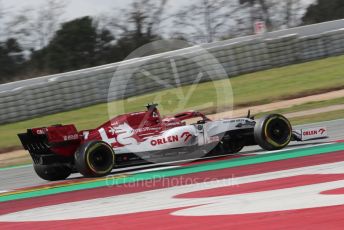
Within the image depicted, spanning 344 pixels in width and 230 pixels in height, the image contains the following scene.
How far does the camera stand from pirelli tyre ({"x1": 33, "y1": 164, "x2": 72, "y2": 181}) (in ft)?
39.3

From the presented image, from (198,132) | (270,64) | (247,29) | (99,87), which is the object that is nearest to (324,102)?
(270,64)

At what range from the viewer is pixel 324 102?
24.1m

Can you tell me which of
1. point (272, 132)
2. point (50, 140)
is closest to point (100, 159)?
point (50, 140)

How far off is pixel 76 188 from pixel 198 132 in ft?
8.24

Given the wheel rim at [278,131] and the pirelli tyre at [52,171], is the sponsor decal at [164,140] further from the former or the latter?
the wheel rim at [278,131]

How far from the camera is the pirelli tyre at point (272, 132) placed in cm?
1220

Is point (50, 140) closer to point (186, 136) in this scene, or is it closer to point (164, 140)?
point (164, 140)

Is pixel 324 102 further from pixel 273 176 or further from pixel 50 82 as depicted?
pixel 273 176

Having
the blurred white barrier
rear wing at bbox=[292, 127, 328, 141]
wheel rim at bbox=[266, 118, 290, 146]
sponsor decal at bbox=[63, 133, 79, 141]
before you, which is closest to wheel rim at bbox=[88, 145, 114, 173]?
sponsor decal at bbox=[63, 133, 79, 141]

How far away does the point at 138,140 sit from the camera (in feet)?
38.4

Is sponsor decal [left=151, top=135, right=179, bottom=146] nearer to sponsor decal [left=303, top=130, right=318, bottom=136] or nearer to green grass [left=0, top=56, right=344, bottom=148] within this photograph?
sponsor decal [left=303, top=130, right=318, bottom=136]

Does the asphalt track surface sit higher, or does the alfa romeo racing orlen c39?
the alfa romeo racing orlen c39

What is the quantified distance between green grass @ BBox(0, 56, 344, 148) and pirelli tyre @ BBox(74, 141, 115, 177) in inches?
422

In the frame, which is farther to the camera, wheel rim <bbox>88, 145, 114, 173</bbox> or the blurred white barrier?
the blurred white barrier
